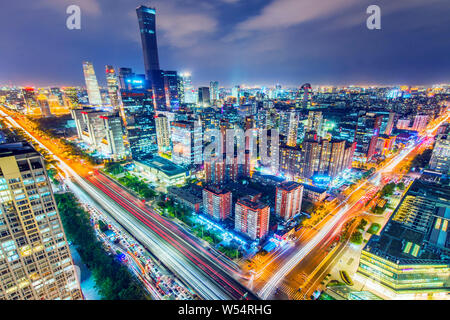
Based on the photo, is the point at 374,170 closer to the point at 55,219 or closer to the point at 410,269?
the point at 410,269

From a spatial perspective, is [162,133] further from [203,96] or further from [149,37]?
[149,37]

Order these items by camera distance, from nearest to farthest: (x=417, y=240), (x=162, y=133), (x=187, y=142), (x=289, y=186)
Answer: (x=417, y=240)
(x=289, y=186)
(x=187, y=142)
(x=162, y=133)

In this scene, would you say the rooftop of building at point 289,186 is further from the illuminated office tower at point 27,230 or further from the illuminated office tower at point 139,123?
the illuminated office tower at point 139,123

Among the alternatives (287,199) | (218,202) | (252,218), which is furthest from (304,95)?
(252,218)
